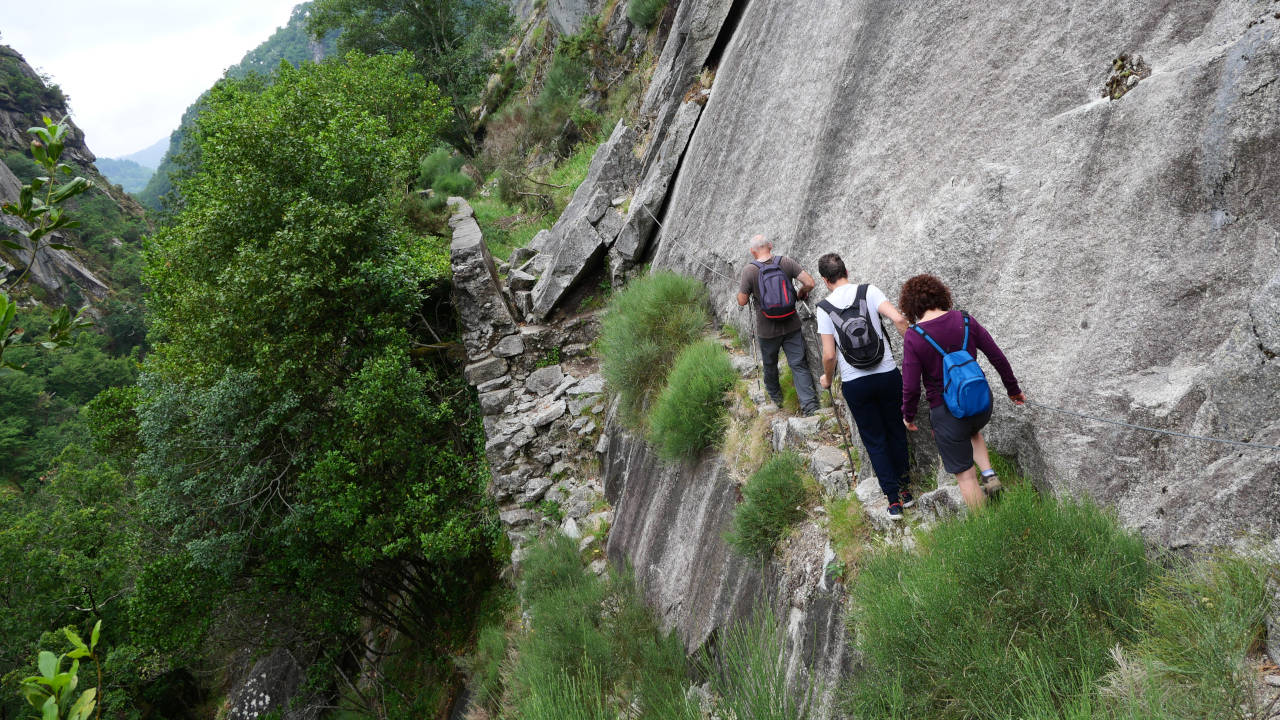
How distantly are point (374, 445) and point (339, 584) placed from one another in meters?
3.07

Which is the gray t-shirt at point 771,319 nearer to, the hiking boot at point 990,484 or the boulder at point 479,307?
the hiking boot at point 990,484

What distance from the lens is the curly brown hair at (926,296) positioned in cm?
381

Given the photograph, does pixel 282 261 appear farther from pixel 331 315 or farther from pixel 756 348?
pixel 756 348

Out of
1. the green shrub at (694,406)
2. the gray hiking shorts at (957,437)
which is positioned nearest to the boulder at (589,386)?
the green shrub at (694,406)

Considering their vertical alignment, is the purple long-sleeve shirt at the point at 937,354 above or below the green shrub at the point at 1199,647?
above

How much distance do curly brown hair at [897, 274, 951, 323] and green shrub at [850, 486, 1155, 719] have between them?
1.12 m

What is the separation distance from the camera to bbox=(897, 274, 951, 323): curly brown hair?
12.5 feet

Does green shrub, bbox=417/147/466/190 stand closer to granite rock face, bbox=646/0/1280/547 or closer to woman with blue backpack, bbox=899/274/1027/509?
granite rock face, bbox=646/0/1280/547

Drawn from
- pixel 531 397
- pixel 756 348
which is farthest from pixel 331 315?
pixel 756 348

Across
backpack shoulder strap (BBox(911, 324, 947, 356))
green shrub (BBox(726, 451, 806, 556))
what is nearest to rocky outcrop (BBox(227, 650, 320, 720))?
green shrub (BBox(726, 451, 806, 556))

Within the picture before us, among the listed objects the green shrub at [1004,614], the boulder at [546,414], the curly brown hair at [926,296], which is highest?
the curly brown hair at [926,296]

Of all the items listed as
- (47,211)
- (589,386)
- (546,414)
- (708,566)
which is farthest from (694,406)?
(47,211)

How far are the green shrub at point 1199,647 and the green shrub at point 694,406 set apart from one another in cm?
387

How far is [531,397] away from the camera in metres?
11.3
